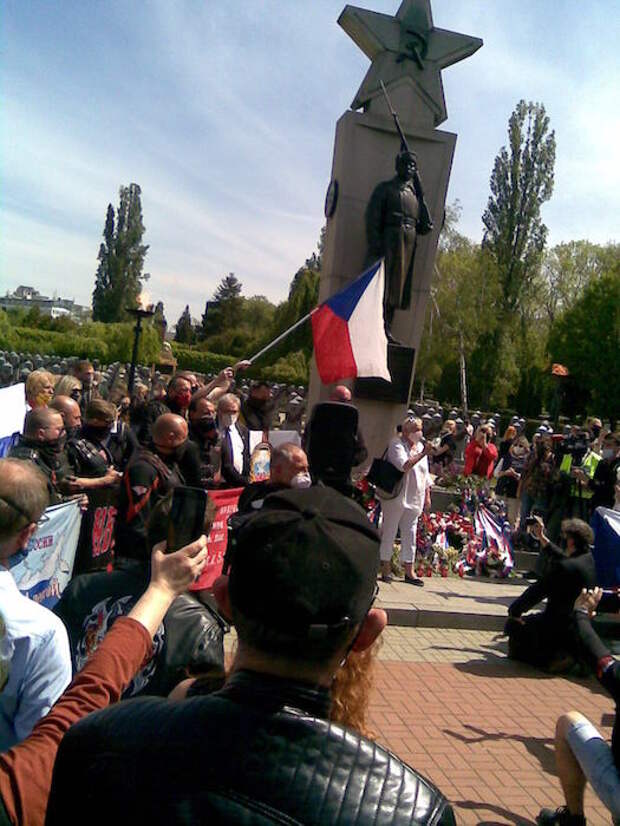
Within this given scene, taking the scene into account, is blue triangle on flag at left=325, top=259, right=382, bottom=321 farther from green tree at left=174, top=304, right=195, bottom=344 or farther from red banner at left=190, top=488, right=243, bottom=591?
green tree at left=174, top=304, right=195, bottom=344

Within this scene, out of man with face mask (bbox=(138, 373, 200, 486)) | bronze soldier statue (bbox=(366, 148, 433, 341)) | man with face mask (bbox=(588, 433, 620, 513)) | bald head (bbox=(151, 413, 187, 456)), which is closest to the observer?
bald head (bbox=(151, 413, 187, 456))

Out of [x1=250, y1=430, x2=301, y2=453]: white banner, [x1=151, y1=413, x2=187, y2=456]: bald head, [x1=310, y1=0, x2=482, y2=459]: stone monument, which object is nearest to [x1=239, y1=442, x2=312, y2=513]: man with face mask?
[x1=151, y1=413, x2=187, y2=456]: bald head

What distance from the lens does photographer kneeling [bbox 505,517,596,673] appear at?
235 inches

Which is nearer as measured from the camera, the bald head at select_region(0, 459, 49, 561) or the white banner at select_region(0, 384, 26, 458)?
the bald head at select_region(0, 459, 49, 561)

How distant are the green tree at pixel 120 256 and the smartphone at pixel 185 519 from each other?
64546mm

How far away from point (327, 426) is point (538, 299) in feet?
147

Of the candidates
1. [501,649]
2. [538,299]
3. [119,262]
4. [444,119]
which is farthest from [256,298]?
[501,649]

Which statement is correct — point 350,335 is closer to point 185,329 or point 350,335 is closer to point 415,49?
point 415,49

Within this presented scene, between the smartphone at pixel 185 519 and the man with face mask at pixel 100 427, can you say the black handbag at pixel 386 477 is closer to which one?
the man with face mask at pixel 100 427

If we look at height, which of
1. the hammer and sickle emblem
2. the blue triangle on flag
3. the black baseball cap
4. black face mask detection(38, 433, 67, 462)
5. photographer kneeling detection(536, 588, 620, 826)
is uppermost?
the hammer and sickle emblem

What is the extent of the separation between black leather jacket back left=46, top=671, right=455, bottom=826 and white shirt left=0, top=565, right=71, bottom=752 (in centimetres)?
90

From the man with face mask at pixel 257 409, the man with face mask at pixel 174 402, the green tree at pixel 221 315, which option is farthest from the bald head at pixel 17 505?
the green tree at pixel 221 315

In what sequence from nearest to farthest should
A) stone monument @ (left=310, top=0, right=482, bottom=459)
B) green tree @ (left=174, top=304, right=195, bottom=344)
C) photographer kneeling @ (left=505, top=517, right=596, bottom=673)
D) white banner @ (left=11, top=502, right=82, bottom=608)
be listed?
1. white banner @ (left=11, top=502, right=82, bottom=608)
2. photographer kneeling @ (left=505, top=517, right=596, bottom=673)
3. stone monument @ (left=310, top=0, right=482, bottom=459)
4. green tree @ (left=174, top=304, right=195, bottom=344)

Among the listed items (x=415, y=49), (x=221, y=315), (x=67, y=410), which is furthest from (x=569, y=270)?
(x=67, y=410)
